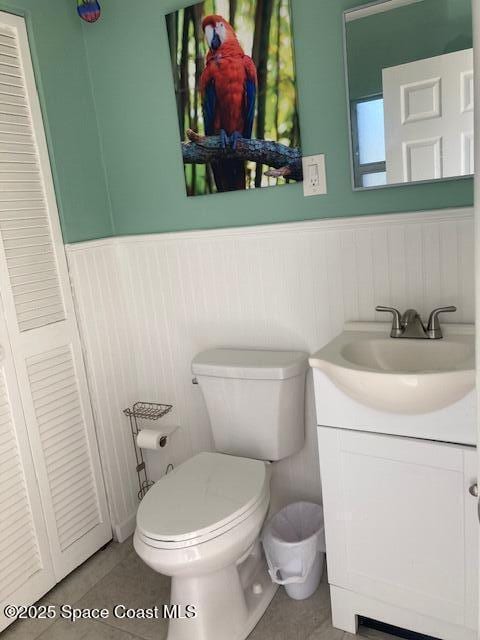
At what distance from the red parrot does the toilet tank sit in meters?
0.64

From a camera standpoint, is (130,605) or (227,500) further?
(130,605)

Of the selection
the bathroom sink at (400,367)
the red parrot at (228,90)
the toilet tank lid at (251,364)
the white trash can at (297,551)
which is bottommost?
the white trash can at (297,551)

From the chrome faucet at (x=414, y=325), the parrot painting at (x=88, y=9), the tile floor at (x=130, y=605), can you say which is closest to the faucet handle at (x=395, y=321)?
the chrome faucet at (x=414, y=325)

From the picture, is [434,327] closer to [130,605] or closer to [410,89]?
[410,89]

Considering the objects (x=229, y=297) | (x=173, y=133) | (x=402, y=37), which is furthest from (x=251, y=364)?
(x=402, y=37)

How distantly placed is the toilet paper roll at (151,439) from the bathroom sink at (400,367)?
881mm

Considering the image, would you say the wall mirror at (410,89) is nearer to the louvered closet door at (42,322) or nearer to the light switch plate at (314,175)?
the light switch plate at (314,175)

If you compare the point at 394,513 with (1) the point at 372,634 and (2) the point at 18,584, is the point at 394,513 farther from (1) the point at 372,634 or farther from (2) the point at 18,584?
(2) the point at 18,584

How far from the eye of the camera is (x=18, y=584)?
190 centimetres

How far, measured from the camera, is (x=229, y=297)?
82.2 inches

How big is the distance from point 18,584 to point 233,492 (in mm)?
877

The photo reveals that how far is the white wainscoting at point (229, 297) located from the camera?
1700mm

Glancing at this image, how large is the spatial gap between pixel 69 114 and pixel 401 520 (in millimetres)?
1830

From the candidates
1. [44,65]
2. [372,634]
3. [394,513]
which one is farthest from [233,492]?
[44,65]
